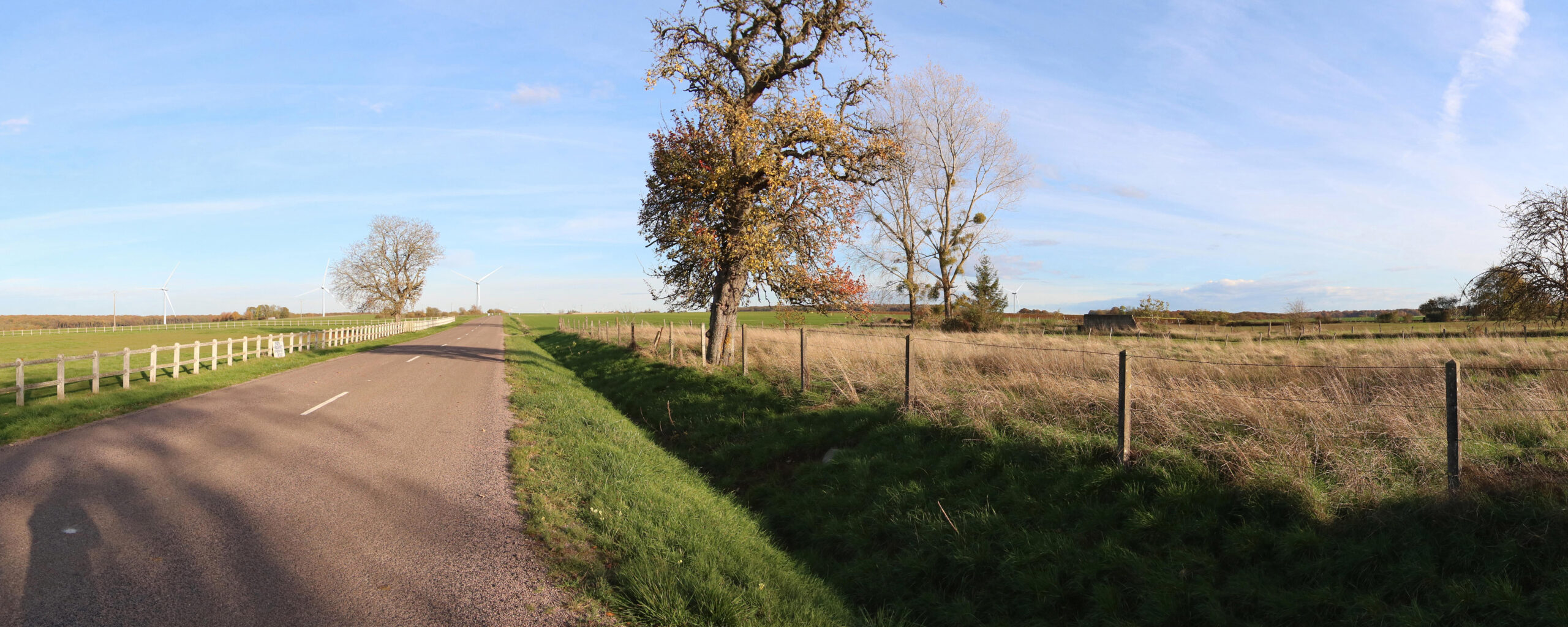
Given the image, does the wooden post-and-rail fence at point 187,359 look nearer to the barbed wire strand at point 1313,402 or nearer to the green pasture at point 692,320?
the green pasture at point 692,320

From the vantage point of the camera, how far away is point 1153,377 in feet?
40.1

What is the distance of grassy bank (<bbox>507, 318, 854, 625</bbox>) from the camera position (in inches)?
187

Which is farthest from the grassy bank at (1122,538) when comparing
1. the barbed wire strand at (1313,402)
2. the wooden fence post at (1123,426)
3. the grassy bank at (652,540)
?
the barbed wire strand at (1313,402)

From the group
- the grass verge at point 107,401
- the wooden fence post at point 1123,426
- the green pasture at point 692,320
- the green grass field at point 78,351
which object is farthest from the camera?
the green pasture at point 692,320

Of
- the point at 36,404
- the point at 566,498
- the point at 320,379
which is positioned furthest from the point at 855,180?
the point at 36,404

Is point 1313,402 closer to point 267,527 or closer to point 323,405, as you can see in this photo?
point 267,527

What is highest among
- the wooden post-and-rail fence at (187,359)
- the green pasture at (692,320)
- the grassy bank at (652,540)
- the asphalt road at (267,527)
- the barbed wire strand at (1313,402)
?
the green pasture at (692,320)

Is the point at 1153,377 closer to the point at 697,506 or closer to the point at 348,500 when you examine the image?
the point at 697,506

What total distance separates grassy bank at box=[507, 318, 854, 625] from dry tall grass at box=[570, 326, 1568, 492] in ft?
10.9

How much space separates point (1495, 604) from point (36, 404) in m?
19.1

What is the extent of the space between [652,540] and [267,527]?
3.05 metres

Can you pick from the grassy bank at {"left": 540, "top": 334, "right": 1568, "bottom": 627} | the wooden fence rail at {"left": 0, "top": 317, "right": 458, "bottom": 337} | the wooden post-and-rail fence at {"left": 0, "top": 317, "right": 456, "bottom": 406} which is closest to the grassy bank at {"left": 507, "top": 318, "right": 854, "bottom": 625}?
the grassy bank at {"left": 540, "top": 334, "right": 1568, "bottom": 627}

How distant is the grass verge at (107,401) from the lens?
9.98m

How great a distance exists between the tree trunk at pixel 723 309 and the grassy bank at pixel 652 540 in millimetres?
7982
